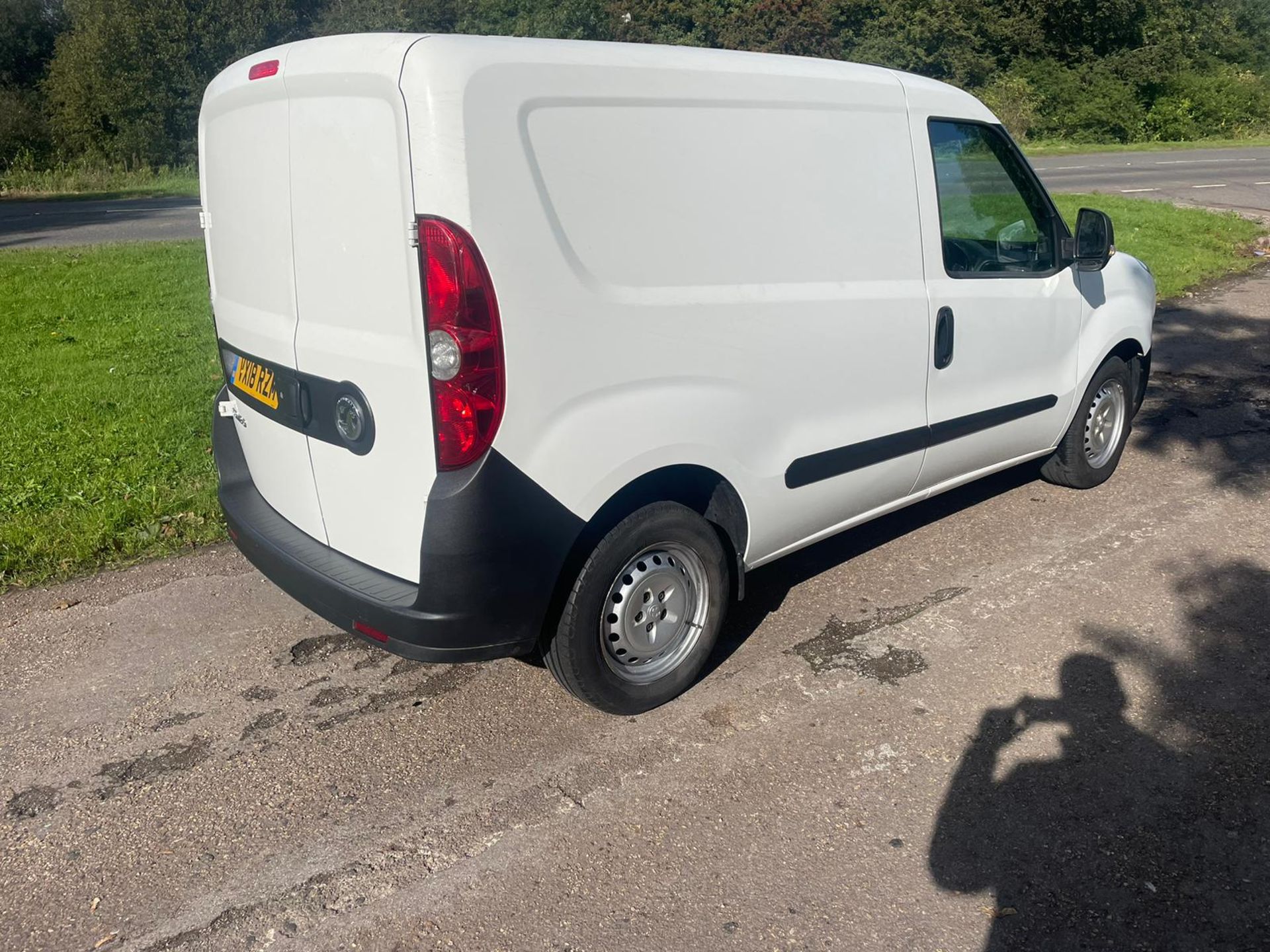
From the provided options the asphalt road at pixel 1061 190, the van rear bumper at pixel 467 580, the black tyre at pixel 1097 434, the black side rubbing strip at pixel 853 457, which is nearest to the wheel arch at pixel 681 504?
the van rear bumper at pixel 467 580

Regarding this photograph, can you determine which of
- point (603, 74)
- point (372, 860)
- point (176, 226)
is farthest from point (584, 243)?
point (176, 226)

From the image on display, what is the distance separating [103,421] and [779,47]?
42.0 m

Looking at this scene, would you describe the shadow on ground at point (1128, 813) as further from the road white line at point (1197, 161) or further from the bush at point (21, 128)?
the bush at point (21, 128)

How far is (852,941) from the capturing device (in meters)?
2.61

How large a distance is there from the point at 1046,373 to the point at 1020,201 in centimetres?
78

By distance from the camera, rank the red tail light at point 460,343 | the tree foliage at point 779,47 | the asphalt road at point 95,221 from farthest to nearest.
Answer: the tree foliage at point 779,47, the asphalt road at point 95,221, the red tail light at point 460,343

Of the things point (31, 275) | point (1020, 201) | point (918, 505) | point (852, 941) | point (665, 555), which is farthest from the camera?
point (31, 275)

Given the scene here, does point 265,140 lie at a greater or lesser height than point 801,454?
greater

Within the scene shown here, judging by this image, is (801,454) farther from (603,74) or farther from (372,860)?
(372,860)

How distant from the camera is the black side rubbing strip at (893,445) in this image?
12.7ft

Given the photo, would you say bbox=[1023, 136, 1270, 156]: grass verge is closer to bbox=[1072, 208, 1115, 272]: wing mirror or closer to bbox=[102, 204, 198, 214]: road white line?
bbox=[102, 204, 198, 214]: road white line

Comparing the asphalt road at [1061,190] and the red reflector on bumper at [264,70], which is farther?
the asphalt road at [1061,190]

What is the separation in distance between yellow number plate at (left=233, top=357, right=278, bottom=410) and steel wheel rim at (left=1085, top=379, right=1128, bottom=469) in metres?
3.91

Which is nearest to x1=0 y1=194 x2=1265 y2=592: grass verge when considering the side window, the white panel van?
the white panel van
